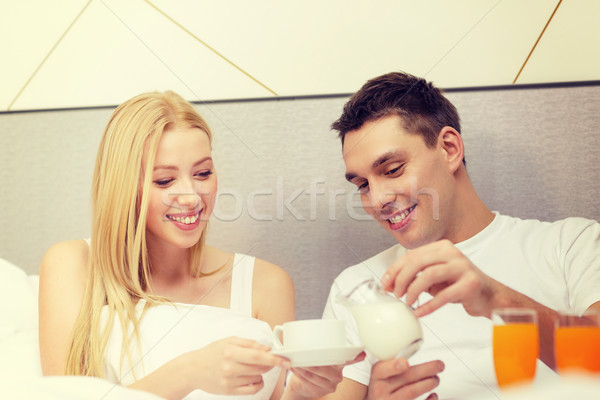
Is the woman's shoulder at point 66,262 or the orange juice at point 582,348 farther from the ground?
the woman's shoulder at point 66,262

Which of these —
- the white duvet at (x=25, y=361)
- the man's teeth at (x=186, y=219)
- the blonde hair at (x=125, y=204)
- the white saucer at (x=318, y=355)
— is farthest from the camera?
the man's teeth at (x=186, y=219)

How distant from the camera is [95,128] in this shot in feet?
6.26

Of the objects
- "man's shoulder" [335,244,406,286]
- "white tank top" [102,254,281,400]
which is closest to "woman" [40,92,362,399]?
"white tank top" [102,254,281,400]

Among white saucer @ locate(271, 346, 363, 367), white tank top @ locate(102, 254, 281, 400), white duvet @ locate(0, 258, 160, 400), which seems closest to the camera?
white duvet @ locate(0, 258, 160, 400)

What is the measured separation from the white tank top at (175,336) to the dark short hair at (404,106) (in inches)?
24.3

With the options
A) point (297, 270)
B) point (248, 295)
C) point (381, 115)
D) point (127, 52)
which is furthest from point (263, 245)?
point (127, 52)

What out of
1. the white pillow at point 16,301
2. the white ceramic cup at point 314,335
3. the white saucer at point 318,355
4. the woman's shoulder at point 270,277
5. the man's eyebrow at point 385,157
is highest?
the man's eyebrow at point 385,157

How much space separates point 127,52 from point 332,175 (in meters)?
0.83

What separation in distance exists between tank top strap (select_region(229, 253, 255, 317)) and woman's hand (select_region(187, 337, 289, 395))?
43 cm

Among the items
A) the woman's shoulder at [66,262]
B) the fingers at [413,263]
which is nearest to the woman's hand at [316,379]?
the fingers at [413,263]

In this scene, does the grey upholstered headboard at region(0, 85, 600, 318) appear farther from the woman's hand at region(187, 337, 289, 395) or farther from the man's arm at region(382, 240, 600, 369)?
the man's arm at region(382, 240, 600, 369)

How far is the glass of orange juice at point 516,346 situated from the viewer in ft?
2.72

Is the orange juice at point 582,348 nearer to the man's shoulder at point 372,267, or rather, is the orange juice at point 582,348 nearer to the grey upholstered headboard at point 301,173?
the man's shoulder at point 372,267

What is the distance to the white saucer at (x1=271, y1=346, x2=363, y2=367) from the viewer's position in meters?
0.90
